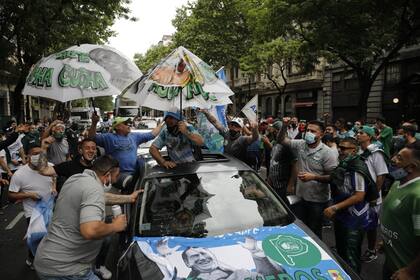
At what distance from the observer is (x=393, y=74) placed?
74.6 feet

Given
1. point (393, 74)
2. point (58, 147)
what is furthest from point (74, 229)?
point (393, 74)

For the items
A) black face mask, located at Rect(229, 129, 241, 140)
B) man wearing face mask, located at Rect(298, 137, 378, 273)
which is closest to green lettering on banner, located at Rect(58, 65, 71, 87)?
man wearing face mask, located at Rect(298, 137, 378, 273)

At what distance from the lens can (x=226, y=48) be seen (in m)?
30.8

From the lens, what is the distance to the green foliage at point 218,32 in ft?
101

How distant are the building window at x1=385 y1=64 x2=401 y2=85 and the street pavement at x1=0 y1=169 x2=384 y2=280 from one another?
61.3ft

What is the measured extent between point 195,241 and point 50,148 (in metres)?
5.13

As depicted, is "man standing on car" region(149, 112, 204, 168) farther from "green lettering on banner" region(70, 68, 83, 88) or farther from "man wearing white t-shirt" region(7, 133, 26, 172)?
"man wearing white t-shirt" region(7, 133, 26, 172)

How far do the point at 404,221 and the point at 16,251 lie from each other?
5422mm

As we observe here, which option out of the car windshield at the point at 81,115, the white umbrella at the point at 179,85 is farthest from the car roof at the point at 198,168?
the car windshield at the point at 81,115

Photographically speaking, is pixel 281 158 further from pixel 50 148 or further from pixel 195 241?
pixel 50 148

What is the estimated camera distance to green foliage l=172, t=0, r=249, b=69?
30.8m

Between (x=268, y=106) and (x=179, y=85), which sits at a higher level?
(x=179, y=85)

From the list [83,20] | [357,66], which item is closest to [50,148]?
[83,20]

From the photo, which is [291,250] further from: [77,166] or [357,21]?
[357,21]
